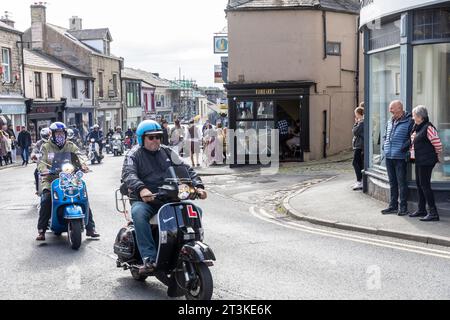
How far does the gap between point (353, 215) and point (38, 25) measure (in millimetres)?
42700

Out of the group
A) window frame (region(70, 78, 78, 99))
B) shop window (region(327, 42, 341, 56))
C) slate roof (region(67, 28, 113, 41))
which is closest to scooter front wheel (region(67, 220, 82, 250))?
shop window (region(327, 42, 341, 56))

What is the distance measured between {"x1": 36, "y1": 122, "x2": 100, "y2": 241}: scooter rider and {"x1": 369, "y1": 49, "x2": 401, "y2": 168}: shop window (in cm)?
626

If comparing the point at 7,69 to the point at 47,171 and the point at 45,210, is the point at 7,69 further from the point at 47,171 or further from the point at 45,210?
the point at 45,210

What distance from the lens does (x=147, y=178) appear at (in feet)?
22.1

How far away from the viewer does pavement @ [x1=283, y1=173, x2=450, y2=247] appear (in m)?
9.13

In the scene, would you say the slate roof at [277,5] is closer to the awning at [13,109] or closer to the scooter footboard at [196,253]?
the awning at [13,109]

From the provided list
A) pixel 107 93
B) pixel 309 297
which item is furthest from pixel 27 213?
pixel 107 93

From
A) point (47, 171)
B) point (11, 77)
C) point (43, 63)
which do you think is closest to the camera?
point (47, 171)

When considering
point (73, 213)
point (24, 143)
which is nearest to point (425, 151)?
point (73, 213)

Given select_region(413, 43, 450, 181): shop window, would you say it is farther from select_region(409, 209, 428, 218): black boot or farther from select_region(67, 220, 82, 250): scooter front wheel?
select_region(67, 220, 82, 250): scooter front wheel

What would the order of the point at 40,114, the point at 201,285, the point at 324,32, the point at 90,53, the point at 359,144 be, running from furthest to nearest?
the point at 90,53, the point at 40,114, the point at 324,32, the point at 359,144, the point at 201,285

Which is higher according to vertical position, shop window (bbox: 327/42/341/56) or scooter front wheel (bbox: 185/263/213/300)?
shop window (bbox: 327/42/341/56)

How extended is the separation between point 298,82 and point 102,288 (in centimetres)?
1642

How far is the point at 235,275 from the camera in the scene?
7.05 metres
